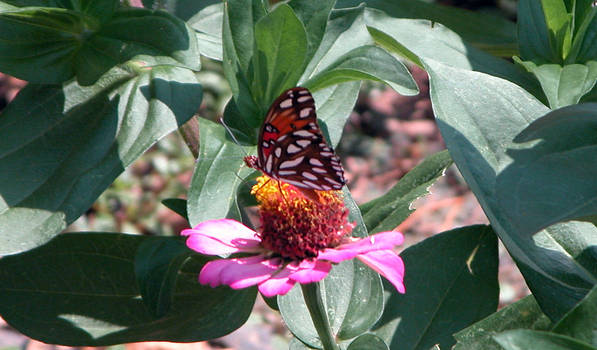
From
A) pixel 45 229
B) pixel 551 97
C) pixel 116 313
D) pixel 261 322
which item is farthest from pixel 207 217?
pixel 261 322

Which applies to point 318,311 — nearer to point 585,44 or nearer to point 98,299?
point 98,299

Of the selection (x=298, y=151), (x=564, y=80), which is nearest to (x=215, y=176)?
(x=298, y=151)

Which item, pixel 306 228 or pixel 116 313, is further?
pixel 116 313

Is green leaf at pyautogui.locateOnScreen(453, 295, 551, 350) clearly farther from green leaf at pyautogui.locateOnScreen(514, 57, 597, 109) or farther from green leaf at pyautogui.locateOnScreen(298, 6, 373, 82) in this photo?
green leaf at pyautogui.locateOnScreen(298, 6, 373, 82)

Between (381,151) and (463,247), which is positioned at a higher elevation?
(463,247)

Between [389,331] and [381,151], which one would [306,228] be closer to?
[389,331]
